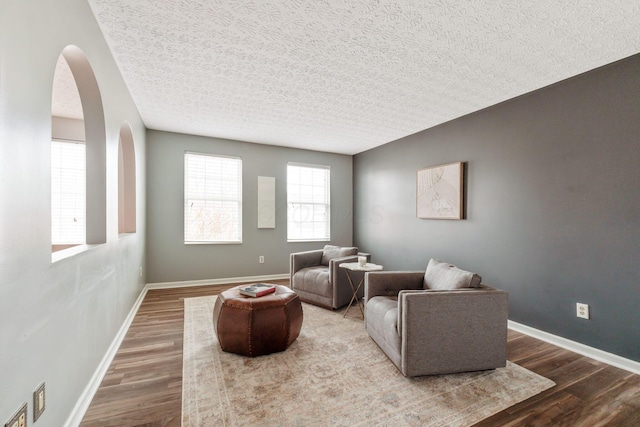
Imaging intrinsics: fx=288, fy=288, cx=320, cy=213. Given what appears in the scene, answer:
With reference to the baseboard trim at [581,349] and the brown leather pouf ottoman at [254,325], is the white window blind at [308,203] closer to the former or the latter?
the brown leather pouf ottoman at [254,325]

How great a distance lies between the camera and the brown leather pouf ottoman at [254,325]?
2.41m

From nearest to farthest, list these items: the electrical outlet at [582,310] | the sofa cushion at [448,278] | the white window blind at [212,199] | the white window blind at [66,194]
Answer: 1. the sofa cushion at [448,278]
2. the electrical outlet at [582,310]
3. the white window blind at [66,194]
4. the white window blind at [212,199]

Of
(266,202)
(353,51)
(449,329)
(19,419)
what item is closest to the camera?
(19,419)

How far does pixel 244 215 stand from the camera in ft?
17.2

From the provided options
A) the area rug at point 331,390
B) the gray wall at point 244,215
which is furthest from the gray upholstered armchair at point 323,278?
the gray wall at point 244,215

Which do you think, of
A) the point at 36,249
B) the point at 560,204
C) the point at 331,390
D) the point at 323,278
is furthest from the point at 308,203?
the point at 36,249

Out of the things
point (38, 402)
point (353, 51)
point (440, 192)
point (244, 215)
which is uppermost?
point (353, 51)

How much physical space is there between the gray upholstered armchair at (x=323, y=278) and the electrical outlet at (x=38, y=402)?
267cm

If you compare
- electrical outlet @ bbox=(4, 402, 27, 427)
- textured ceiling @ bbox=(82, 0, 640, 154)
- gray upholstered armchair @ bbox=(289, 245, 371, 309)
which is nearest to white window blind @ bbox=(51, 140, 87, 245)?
textured ceiling @ bbox=(82, 0, 640, 154)

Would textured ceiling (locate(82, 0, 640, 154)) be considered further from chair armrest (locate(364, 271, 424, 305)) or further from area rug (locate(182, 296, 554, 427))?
area rug (locate(182, 296, 554, 427))

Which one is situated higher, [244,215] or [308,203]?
[308,203]

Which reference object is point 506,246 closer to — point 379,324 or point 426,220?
point 426,220

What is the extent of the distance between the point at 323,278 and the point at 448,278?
1.64m

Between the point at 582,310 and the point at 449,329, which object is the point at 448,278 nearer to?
the point at 449,329
